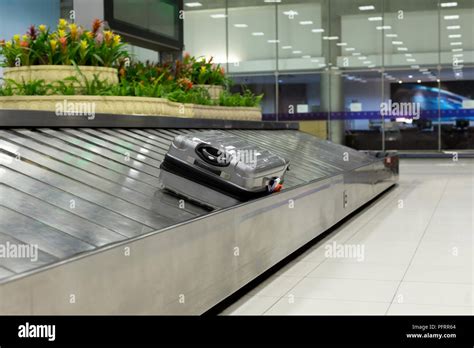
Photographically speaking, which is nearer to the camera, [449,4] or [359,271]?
[359,271]

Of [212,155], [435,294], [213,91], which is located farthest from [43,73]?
[213,91]

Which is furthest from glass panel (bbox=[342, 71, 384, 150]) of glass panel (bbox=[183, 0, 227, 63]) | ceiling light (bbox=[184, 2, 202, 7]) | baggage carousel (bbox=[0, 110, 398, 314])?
baggage carousel (bbox=[0, 110, 398, 314])

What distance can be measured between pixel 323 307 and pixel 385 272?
1107 mm

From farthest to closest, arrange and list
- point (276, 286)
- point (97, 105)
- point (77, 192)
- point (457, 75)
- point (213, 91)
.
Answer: point (457, 75), point (213, 91), point (97, 105), point (276, 286), point (77, 192)

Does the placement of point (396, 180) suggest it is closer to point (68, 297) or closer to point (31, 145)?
point (31, 145)

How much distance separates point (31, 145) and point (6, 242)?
4.37 ft

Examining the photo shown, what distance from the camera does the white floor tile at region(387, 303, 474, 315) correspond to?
3.70 meters

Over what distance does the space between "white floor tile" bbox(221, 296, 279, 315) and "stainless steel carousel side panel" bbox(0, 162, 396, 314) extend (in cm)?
12

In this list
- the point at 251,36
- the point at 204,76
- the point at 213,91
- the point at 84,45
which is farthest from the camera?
the point at 251,36

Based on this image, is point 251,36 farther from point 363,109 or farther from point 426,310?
point 426,310

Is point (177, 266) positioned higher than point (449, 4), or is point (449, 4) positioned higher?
point (449, 4)

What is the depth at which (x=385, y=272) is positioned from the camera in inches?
189

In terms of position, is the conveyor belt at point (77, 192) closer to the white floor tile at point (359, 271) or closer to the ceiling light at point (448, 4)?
the white floor tile at point (359, 271)
